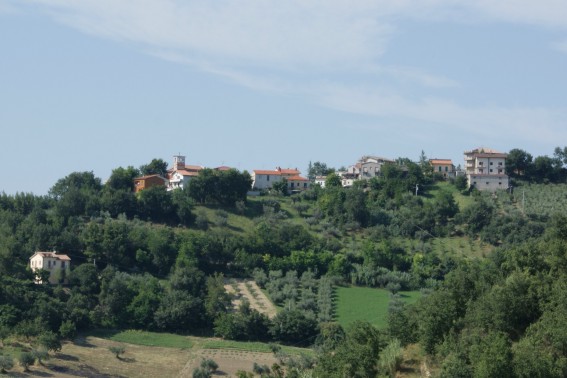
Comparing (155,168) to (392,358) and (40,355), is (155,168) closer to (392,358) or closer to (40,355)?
(40,355)

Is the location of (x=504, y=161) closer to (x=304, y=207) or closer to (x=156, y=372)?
(x=304, y=207)

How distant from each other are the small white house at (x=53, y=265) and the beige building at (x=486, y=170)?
48.8 m

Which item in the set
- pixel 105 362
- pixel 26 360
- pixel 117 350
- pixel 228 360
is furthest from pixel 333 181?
pixel 26 360

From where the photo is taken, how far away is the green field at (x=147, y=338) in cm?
7056

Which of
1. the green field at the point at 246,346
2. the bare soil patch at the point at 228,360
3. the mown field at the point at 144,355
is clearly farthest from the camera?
the green field at the point at 246,346

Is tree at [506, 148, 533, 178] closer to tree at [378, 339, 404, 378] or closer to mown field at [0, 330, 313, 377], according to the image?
mown field at [0, 330, 313, 377]

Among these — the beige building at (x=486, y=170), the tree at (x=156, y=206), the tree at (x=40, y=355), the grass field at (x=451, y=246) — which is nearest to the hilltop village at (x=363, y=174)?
the beige building at (x=486, y=170)

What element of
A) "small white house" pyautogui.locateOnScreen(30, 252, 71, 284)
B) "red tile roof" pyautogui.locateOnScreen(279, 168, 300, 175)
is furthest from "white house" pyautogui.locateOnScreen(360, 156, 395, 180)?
"small white house" pyautogui.locateOnScreen(30, 252, 71, 284)

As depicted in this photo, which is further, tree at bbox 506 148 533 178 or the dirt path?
tree at bbox 506 148 533 178

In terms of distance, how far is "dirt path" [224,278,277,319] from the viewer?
78250 millimetres

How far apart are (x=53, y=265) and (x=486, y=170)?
5275 centimetres

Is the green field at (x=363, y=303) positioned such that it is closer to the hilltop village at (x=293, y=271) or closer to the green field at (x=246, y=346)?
the hilltop village at (x=293, y=271)

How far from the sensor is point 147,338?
71.8 metres

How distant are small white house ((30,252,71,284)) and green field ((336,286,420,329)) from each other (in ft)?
69.0
